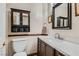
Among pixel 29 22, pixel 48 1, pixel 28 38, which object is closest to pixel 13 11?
pixel 29 22

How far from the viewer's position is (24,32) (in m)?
1.66

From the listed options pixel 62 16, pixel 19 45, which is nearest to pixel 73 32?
pixel 62 16

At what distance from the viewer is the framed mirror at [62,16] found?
1429mm

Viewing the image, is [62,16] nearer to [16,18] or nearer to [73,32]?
[73,32]

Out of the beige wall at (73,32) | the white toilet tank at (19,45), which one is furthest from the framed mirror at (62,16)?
the white toilet tank at (19,45)

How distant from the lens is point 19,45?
5.73 ft

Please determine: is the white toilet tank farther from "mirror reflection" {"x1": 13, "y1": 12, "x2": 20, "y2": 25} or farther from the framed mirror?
the framed mirror

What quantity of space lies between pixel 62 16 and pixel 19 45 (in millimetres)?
797

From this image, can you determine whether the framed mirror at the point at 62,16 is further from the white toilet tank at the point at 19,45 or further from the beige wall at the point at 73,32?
the white toilet tank at the point at 19,45

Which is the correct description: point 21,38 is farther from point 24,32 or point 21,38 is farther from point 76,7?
point 76,7

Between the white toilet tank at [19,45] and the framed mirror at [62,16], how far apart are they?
543mm

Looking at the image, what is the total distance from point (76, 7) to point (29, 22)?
0.67 metres

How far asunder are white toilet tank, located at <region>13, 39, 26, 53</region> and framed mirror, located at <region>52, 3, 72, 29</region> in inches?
21.4

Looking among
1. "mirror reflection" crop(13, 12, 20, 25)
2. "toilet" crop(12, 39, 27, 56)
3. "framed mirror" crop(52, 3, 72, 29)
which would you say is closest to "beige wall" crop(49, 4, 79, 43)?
"framed mirror" crop(52, 3, 72, 29)
